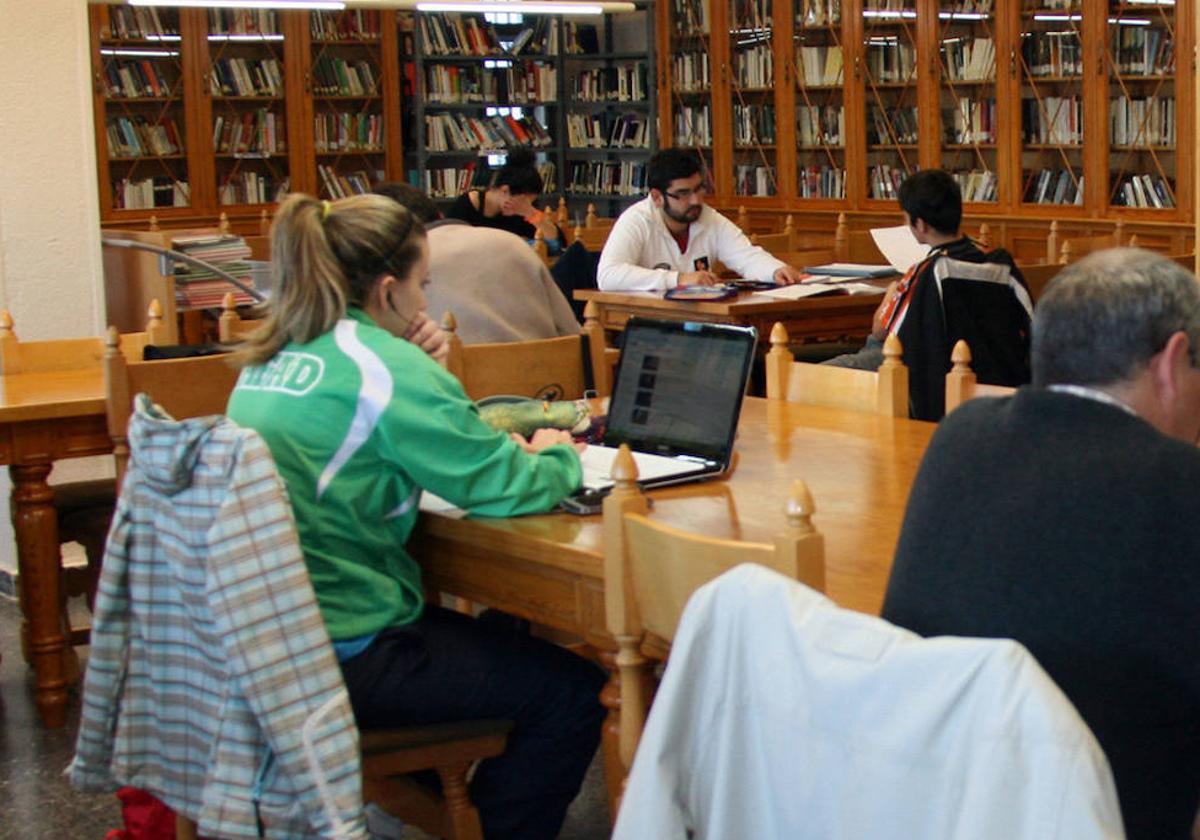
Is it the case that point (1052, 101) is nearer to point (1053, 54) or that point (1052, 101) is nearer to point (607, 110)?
point (1053, 54)

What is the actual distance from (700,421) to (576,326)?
1755 millimetres

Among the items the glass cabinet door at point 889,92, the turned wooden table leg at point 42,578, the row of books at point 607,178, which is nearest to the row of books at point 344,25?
the row of books at point 607,178

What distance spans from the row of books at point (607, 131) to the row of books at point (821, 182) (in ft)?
4.66

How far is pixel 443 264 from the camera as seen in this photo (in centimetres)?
452

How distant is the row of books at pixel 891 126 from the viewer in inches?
360

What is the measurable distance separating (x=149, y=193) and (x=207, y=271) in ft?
13.5

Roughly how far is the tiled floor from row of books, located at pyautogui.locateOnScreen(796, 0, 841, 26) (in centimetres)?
659

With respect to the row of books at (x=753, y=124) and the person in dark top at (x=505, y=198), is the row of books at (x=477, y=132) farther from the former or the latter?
the person in dark top at (x=505, y=198)

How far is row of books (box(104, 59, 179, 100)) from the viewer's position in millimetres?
10336

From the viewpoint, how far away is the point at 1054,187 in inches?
330

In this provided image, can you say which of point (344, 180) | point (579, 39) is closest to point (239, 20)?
point (344, 180)

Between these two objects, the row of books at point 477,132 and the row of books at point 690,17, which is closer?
the row of books at point 690,17

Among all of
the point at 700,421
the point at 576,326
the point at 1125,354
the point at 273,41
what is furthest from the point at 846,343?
the point at 273,41

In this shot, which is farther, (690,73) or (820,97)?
(690,73)
